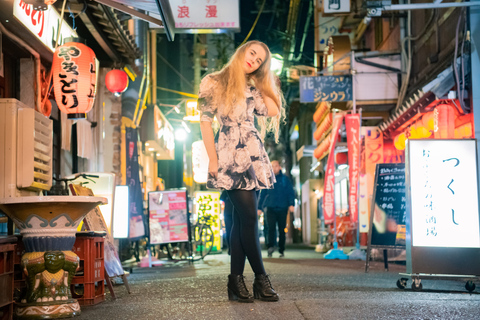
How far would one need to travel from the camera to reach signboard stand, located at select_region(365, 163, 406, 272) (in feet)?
27.2

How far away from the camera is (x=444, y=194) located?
18.5ft

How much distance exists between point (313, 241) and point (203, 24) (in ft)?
64.4

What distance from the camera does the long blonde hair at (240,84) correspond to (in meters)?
4.50

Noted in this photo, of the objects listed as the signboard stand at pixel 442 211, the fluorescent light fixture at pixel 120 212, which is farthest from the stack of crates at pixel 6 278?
the fluorescent light fixture at pixel 120 212

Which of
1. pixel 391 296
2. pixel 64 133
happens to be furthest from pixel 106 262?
pixel 64 133

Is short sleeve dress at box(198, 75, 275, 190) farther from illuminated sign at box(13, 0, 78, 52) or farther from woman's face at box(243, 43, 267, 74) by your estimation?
illuminated sign at box(13, 0, 78, 52)

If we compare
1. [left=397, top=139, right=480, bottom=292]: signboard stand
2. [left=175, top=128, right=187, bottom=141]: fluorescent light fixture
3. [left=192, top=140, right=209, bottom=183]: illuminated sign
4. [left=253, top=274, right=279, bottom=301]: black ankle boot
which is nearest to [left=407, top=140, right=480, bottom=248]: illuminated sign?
[left=397, top=139, right=480, bottom=292]: signboard stand

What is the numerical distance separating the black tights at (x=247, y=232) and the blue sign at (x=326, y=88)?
35.4 ft

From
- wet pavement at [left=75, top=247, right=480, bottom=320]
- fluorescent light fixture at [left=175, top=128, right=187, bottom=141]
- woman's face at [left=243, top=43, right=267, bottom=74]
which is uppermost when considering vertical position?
fluorescent light fixture at [left=175, top=128, right=187, bottom=141]

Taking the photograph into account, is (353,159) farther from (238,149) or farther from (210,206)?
(238,149)

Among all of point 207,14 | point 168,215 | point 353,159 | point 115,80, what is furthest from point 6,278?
point 353,159

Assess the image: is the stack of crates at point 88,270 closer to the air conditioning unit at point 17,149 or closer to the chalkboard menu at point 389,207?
the air conditioning unit at point 17,149

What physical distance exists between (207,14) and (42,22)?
3.04 m

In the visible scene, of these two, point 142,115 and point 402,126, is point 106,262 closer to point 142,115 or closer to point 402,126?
point 402,126
